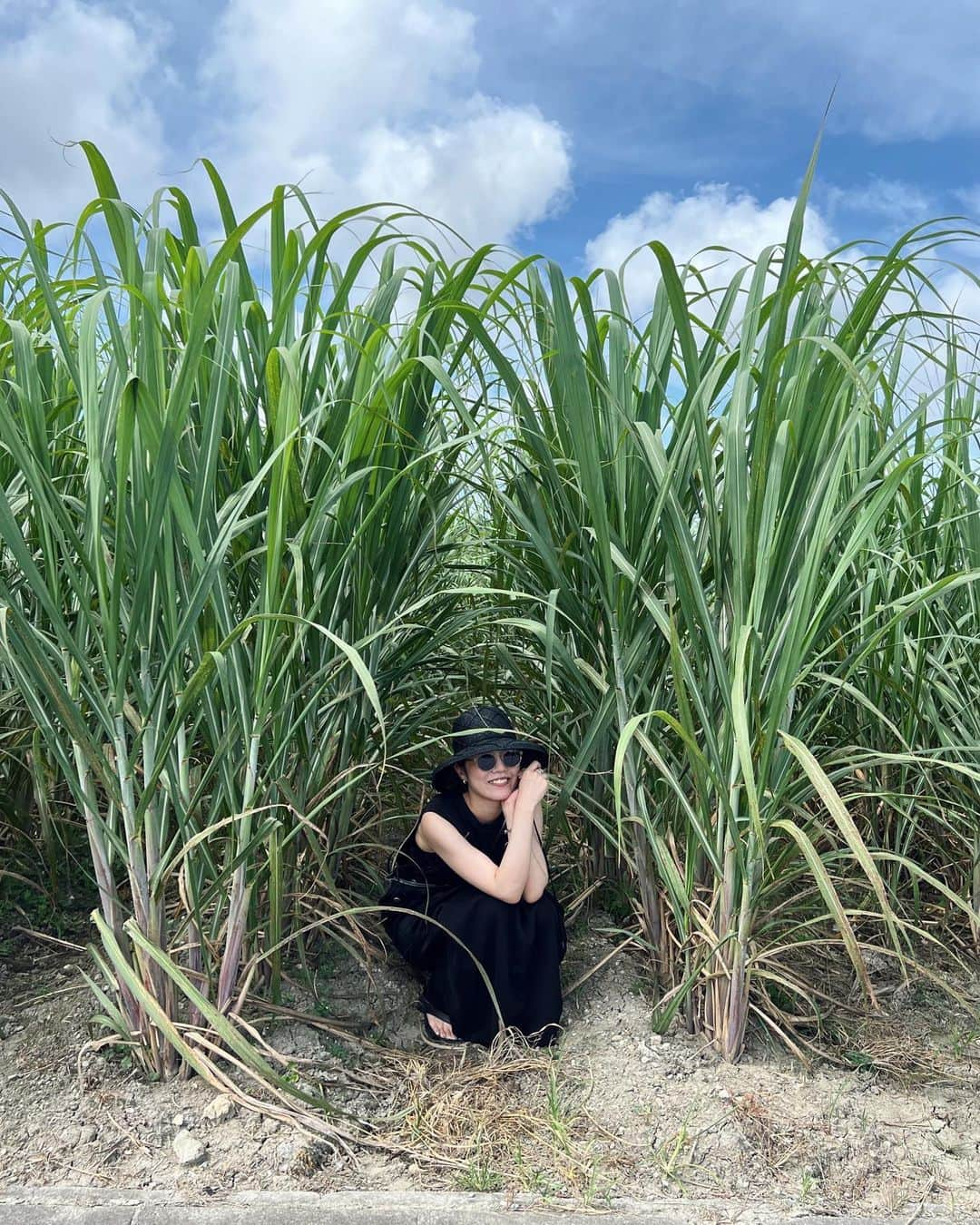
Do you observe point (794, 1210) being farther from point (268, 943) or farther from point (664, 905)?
point (268, 943)

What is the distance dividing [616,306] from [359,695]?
870 mm

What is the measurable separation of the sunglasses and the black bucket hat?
19 millimetres

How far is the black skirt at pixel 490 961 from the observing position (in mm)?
1935

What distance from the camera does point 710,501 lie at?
1670 mm

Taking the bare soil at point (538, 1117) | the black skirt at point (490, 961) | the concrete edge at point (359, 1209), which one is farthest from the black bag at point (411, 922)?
the concrete edge at point (359, 1209)

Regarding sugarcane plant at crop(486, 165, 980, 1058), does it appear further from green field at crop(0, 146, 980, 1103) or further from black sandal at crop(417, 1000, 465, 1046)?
black sandal at crop(417, 1000, 465, 1046)

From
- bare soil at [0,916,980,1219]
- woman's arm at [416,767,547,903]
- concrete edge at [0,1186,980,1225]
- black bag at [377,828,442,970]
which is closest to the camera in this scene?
concrete edge at [0,1186,980,1225]

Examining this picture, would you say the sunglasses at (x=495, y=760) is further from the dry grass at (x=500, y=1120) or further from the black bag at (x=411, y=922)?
the dry grass at (x=500, y=1120)

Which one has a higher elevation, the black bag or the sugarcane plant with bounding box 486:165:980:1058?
the sugarcane plant with bounding box 486:165:980:1058

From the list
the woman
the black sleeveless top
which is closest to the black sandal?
the woman

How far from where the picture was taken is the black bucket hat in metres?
1.96

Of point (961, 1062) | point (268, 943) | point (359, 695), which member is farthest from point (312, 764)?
point (961, 1062)

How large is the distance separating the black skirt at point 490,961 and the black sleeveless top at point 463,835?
0.05 m

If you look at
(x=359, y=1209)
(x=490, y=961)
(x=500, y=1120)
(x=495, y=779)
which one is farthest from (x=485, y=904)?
(x=359, y=1209)
